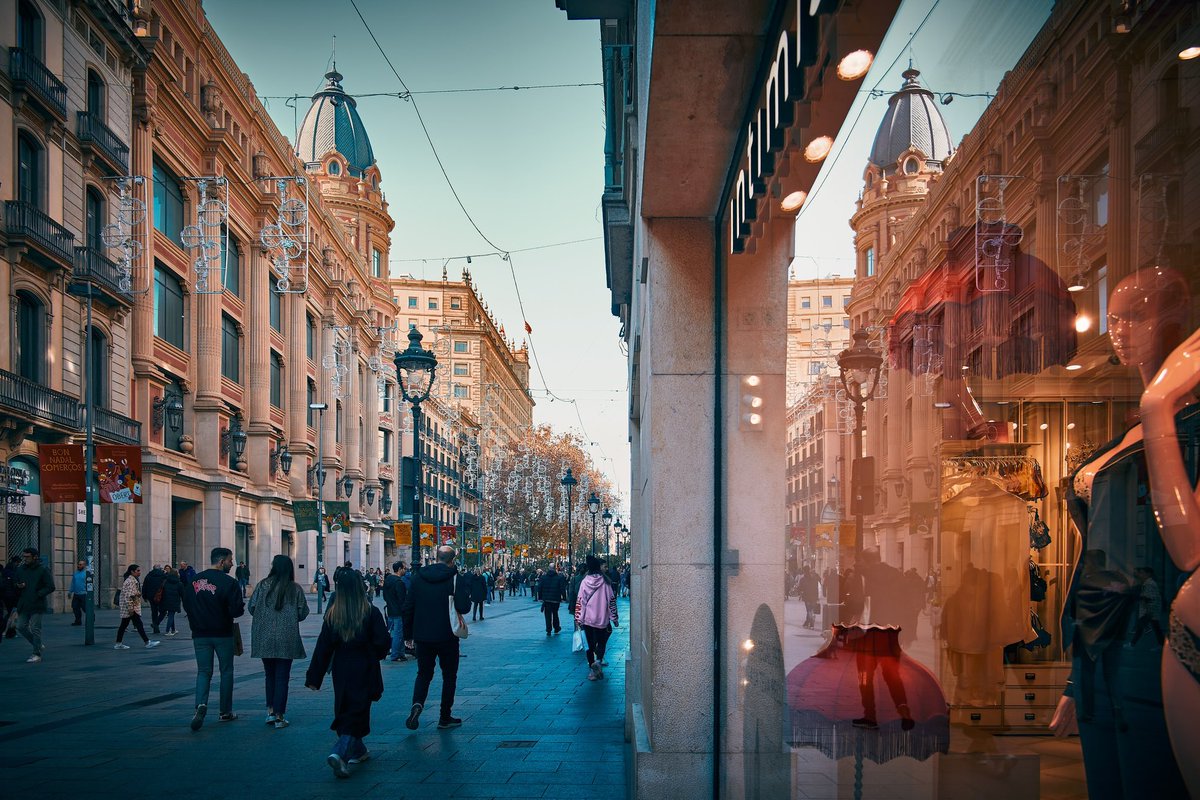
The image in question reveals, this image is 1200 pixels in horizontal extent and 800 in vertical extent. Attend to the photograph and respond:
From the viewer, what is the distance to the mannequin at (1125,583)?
6.79 feet

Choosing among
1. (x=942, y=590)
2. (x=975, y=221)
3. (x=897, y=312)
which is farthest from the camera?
(x=897, y=312)

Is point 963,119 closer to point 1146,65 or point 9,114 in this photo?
point 1146,65

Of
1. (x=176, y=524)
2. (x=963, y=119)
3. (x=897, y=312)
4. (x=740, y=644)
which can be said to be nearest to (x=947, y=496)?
(x=897, y=312)

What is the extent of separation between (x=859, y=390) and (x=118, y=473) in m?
23.8

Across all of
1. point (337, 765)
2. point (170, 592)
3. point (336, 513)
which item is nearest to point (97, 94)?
point (336, 513)

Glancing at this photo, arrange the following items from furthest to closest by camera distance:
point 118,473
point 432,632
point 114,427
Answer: point 114,427 < point 118,473 < point 432,632

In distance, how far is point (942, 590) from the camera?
3078 mm

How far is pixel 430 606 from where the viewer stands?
11.8m

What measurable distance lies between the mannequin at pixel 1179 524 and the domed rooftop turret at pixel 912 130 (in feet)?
3.90

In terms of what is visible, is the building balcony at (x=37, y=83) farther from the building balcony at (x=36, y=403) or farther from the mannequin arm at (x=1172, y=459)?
the mannequin arm at (x=1172, y=459)

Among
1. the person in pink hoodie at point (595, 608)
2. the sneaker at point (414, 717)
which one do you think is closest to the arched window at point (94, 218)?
the person in pink hoodie at point (595, 608)

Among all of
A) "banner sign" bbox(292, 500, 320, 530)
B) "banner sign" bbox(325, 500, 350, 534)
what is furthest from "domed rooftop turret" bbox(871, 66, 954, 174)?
"banner sign" bbox(325, 500, 350, 534)

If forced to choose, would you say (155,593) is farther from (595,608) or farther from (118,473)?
(595,608)

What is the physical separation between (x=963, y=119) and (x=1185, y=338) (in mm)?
1150
